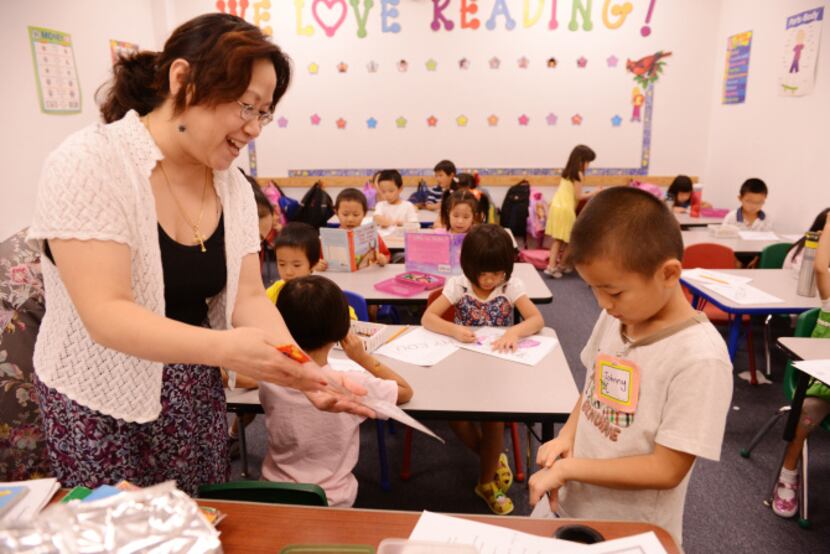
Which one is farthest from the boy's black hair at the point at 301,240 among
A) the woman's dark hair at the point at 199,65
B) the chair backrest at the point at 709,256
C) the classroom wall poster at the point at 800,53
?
the classroom wall poster at the point at 800,53

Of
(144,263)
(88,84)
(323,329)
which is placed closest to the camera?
(144,263)

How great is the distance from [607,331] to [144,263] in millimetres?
1048

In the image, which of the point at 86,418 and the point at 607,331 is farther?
the point at 607,331

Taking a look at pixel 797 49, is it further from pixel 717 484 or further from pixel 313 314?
pixel 313 314

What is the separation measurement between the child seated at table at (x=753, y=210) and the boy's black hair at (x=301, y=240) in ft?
11.6

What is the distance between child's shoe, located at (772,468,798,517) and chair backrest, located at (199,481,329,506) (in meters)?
2.06

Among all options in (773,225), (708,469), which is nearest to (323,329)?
(708,469)

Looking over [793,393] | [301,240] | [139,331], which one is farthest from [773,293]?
[139,331]

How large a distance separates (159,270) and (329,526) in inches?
22.8

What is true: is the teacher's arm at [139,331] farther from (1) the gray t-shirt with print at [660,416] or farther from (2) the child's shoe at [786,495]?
(2) the child's shoe at [786,495]

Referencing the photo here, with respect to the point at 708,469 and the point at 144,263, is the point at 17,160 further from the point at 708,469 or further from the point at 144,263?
the point at 708,469

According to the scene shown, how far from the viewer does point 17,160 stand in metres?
3.94

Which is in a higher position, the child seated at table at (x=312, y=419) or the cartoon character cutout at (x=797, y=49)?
the cartoon character cutout at (x=797, y=49)

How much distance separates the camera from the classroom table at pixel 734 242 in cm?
393
